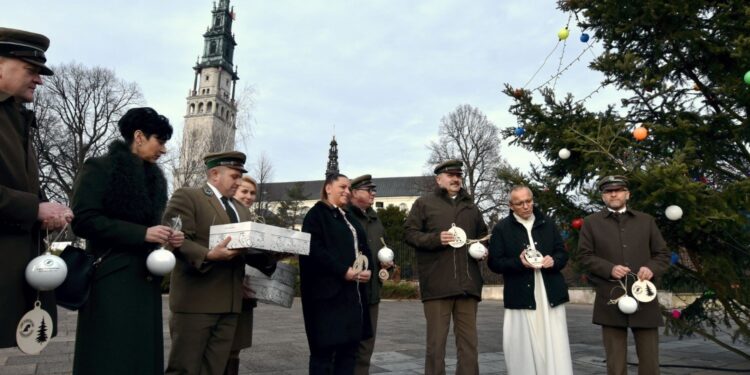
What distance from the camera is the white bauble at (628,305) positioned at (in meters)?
3.79

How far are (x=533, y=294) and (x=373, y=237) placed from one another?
165 cm

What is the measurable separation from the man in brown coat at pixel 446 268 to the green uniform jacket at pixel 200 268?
1.83 m

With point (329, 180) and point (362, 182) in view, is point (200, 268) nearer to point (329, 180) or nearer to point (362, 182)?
point (329, 180)

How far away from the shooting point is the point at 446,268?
4.41 metres

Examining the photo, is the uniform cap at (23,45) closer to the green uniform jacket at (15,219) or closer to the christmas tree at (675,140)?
the green uniform jacket at (15,219)

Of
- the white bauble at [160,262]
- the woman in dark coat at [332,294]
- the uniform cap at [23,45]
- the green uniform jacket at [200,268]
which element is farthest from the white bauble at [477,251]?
the uniform cap at [23,45]

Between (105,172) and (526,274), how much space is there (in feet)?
10.7

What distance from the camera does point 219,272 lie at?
3188 millimetres

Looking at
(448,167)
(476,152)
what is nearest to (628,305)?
(448,167)

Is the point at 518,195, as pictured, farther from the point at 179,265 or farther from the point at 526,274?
the point at 179,265

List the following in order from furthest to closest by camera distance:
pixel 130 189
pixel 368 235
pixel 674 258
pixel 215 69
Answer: pixel 215 69 < pixel 674 258 < pixel 368 235 < pixel 130 189

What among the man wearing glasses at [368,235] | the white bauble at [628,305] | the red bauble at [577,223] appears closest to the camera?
the white bauble at [628,305]

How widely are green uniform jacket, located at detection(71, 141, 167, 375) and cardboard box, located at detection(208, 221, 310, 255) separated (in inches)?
16.2

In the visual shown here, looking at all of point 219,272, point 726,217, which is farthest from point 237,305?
point 726,217
